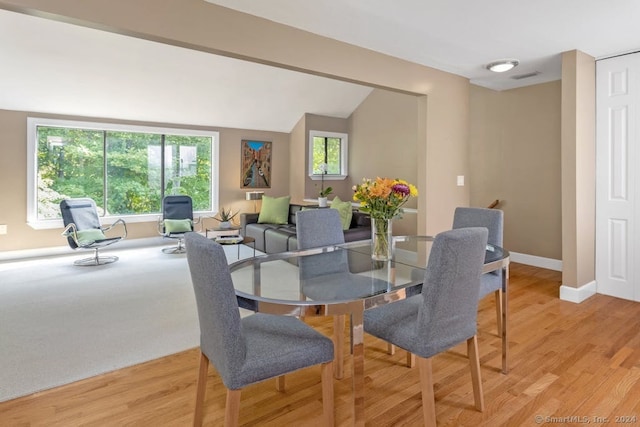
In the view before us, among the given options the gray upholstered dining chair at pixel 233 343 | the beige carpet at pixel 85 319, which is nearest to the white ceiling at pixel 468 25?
the gray upholstered dining chair at pixel 233 343

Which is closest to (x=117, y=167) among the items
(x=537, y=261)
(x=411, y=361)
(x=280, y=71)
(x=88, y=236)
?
(x=88, y=236)

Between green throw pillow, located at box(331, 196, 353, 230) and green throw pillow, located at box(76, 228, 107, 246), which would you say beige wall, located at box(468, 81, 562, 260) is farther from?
green throw pillow, located at box(76, 228, 107, 246)

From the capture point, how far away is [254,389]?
2195 mm

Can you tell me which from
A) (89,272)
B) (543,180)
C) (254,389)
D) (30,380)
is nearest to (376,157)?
(543,180)

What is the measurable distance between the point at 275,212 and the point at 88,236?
9.13 ft

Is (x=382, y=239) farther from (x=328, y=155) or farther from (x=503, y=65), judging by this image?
(x=328, y=155)

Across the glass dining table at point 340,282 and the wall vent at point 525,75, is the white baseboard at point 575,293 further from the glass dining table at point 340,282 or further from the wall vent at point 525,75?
the wall vent at point 525,75

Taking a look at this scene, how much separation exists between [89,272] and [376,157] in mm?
5056

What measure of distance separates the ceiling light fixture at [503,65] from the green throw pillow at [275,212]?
3.80m

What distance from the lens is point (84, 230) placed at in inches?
211

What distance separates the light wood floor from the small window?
5010 millimetres

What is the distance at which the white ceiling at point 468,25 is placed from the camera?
8.77 ft

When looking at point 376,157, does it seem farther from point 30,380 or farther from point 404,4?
point 30,380

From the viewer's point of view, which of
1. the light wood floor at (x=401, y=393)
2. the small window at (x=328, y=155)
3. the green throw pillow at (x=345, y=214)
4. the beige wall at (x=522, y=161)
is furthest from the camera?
the small window at (x=328, y=155)
